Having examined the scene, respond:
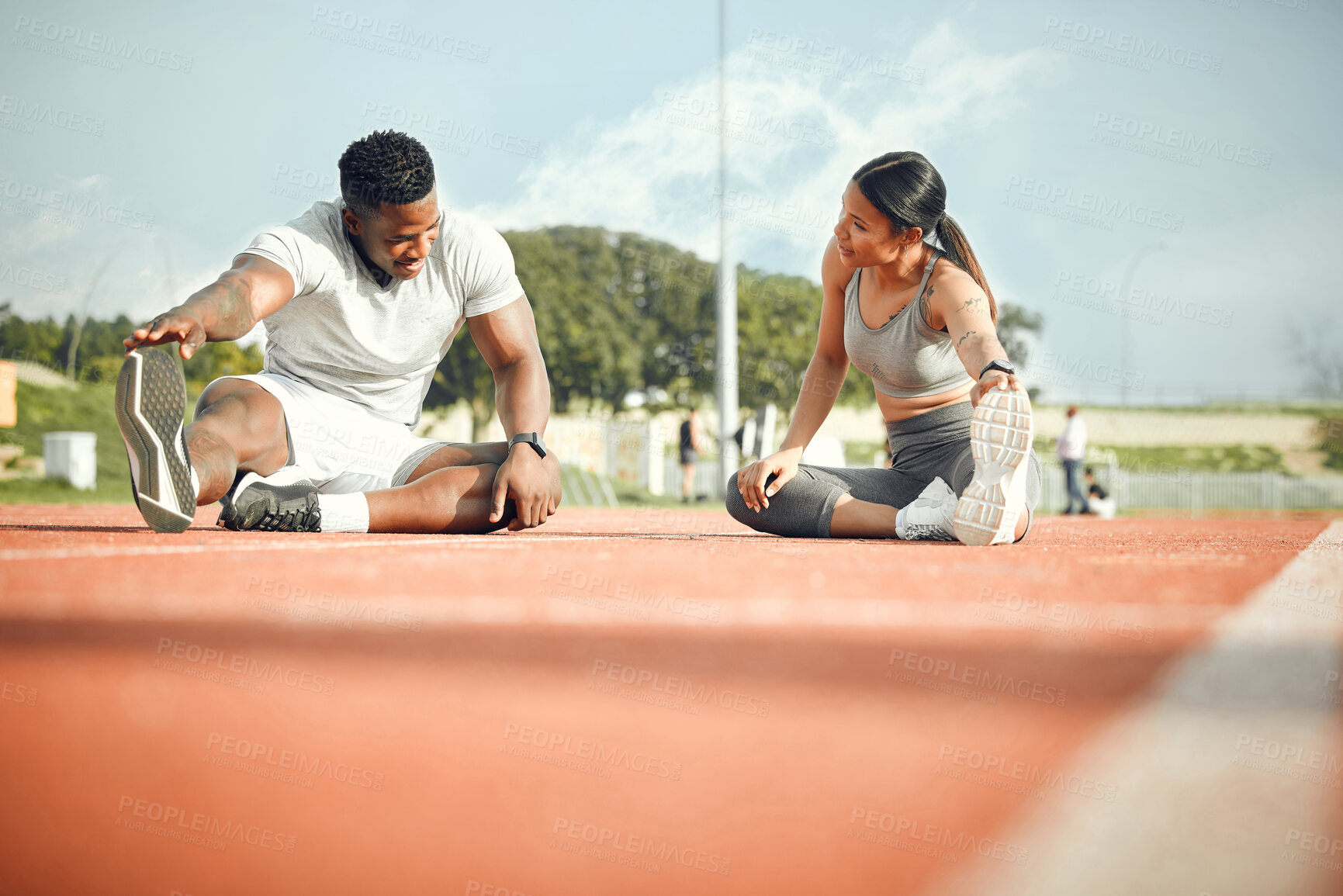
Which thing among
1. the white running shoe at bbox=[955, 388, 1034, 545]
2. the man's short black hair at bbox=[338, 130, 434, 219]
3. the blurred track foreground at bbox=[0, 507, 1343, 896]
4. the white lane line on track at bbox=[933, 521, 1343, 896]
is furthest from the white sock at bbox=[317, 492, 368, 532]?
the white lane line on track at bbox=[933, 521, 1343, 896]

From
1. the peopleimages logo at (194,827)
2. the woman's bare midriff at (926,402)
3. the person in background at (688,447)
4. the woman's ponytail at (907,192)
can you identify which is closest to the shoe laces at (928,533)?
the woman's bare midriff at (926,402)

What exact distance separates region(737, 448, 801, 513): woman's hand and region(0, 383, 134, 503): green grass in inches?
616

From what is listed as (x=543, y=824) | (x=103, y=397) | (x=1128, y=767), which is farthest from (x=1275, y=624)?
(x=103, y=397)

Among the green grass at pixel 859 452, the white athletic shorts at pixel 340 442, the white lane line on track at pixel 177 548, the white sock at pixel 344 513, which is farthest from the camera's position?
the green grass at pixel 859 452

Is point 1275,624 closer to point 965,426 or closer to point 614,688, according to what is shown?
point 614,688

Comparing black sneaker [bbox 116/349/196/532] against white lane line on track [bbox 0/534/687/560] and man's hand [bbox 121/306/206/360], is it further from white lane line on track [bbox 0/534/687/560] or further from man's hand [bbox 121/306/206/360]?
white lane line on track [bbox 0/534/687/560]

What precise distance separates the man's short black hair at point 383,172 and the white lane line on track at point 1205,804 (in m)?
2.33

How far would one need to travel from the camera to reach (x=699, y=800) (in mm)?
991

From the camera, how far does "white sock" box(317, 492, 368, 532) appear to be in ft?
8.50

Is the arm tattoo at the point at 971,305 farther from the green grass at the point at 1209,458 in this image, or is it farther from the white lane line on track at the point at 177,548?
the green grass at the point at 1209,458

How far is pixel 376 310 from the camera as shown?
3027mm

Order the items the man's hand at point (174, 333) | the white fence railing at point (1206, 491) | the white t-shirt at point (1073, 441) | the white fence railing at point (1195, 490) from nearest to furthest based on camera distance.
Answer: the man's hand at point (174, 333) < the white t-shirt at point (1073, 441) < the white fence railing at point (1195, 490) < the white fence railing at point (1206, 491)

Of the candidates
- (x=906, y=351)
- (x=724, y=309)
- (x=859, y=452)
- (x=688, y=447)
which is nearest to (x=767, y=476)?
(x=906, y=351)

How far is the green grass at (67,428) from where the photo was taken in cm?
1582
